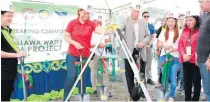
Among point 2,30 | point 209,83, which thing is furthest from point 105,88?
point 2,30

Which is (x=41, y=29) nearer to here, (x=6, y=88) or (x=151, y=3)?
(x=6, y=88)

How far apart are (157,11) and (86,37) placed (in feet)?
12.5

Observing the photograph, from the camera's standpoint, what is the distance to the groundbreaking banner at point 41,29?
4.28 m

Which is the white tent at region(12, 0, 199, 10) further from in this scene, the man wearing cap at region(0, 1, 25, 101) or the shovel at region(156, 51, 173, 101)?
the man wearing cap at region(0, 1, 25, 101)

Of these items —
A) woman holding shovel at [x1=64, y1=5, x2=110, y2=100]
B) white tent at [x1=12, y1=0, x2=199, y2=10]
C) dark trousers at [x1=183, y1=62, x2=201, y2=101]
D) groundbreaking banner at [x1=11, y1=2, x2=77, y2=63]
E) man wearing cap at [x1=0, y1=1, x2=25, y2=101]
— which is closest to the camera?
man wearing cap at [x1=0, y1=1, x2=25, y2=101]

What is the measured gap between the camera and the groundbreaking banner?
4277 mm

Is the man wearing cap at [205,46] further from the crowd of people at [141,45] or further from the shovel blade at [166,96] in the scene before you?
the shovel blade at [166,96]

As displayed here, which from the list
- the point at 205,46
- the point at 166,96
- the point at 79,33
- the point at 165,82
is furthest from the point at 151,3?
the point at 205,46

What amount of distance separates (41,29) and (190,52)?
2394 mm

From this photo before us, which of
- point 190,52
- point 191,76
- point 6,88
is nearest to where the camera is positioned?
point 6,88

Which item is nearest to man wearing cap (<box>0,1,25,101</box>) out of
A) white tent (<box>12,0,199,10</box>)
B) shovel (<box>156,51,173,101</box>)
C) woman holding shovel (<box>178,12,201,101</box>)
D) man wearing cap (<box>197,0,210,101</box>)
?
white tent (<box>12,0,199,10</box>)

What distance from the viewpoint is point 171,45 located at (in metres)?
4.19

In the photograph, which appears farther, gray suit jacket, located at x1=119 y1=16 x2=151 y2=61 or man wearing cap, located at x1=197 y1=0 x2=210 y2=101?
gray suit jacket, located at x1=119 y1=16 x2=151 y2=61

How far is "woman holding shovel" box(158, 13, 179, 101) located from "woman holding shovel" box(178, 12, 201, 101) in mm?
178
